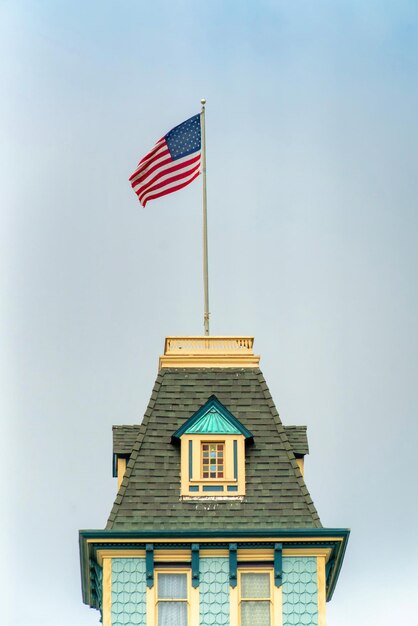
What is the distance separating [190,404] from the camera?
209 feet

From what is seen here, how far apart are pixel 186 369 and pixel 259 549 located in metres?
6.51

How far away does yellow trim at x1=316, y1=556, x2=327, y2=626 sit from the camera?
59.9 metres

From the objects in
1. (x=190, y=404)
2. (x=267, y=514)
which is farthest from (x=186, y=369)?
(x=267, y=514)

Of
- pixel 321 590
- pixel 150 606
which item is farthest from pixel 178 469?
pixel 321 590

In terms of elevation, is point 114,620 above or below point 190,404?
below

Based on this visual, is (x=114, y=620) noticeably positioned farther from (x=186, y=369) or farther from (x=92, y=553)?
(x=186, y=369)

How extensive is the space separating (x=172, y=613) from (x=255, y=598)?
218 cm

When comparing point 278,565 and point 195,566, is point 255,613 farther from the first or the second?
point 195,566

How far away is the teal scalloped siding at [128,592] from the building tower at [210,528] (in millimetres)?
26

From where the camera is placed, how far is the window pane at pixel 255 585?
198ft

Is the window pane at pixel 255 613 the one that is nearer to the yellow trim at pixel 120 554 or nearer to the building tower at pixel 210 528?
the building tower at pixel 210 528

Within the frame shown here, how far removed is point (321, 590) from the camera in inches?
2373

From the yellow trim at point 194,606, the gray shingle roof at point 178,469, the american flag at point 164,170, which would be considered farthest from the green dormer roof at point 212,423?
the american flag at point 164,170

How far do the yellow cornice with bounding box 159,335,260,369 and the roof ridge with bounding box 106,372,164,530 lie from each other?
0.68 m
